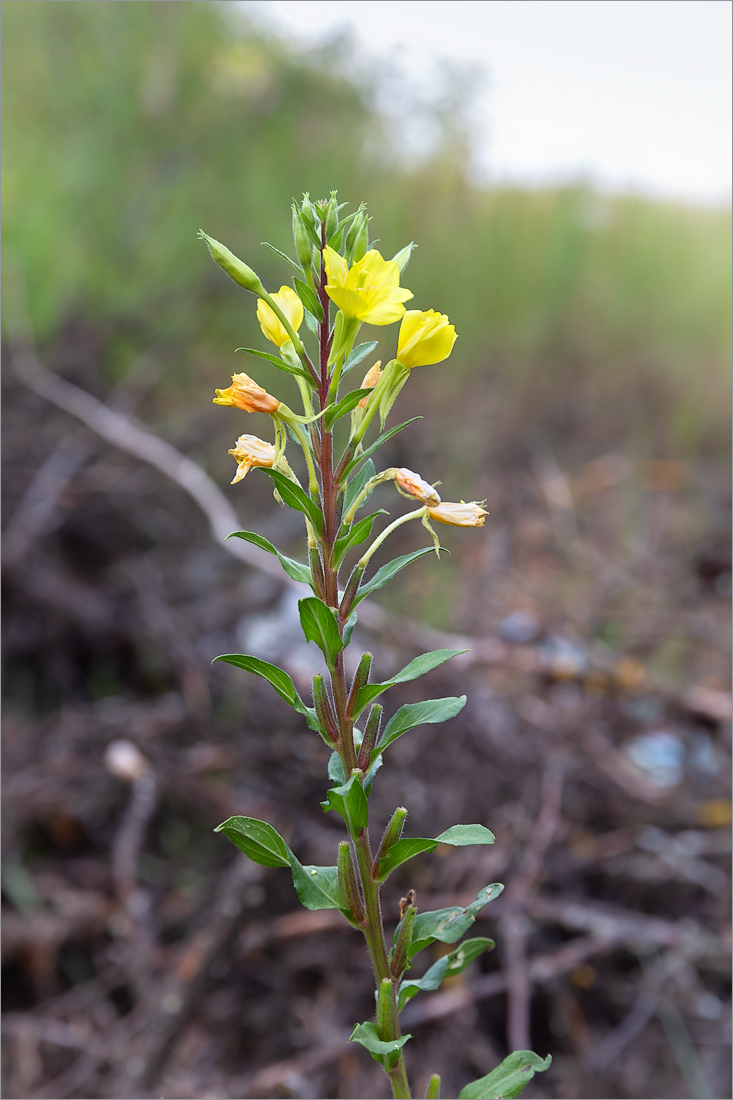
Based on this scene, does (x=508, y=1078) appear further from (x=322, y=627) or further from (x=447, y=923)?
(x=322, y=627)

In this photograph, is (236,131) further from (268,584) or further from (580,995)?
(580,995)

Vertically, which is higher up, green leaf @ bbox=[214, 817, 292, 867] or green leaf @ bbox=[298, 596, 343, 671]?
green leaf @ bbox=[298, 596, 343, 671]

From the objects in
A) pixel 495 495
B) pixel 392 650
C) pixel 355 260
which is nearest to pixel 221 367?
pixel 495 495

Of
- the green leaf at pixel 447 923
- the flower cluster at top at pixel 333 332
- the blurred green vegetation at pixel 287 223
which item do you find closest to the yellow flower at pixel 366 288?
the flower cluster at top at pixel 333 332

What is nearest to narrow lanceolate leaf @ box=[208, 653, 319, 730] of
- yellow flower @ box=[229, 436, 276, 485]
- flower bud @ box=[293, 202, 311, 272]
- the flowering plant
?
the flowering plant

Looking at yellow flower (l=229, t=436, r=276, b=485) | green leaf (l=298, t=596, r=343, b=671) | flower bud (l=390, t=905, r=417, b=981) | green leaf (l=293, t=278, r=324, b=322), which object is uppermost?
green leaf (l=293, t=278, r=324, b=322)

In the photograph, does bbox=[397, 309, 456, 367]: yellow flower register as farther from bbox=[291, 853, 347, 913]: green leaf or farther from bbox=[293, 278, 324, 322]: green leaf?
bbox=[291, 853, 347, 913]: green leaf
